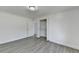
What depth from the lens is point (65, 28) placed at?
3553 millimetres

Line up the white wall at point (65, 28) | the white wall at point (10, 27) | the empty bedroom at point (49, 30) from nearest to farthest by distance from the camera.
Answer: the empty bedroom at point (49, 30)
the white wall at point (65, 28)
the white wall at point (10, 27)

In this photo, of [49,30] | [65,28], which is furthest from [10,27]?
[65,28]

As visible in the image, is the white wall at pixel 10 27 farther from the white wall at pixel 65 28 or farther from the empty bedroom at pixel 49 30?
the white wall at pixel 65 28

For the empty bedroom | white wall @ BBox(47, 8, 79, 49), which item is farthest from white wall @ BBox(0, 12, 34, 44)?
white wall @ BBox(47, 8, 79, 49)

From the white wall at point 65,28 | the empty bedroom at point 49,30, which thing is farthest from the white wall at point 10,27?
the white wall at point 65,28

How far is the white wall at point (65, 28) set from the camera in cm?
308

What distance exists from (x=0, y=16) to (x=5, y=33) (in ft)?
3.98

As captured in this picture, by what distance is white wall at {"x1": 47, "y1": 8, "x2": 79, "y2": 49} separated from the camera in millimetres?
3084

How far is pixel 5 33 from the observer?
4.12 m

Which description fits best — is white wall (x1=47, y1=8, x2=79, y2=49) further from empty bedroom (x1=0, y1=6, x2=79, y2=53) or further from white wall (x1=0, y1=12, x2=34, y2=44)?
white wall (x1=0, y1=12, x2=34, y2=44)

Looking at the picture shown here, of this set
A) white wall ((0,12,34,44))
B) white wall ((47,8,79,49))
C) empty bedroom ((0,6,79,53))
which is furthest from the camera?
white wall ((0,12,34,44))

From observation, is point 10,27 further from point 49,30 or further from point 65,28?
point 65,28
